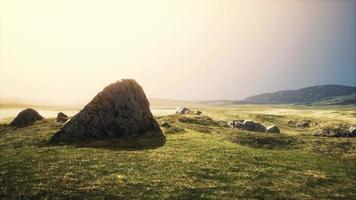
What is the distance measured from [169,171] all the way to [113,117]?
21.7m

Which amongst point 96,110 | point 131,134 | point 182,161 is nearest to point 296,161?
point 182,161

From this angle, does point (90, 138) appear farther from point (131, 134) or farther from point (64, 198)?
point (64, 198)

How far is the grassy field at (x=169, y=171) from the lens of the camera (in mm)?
29750

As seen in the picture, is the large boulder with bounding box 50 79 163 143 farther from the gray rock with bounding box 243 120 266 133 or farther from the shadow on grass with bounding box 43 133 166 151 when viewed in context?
the gray rock with bounding box 243 120 266 133

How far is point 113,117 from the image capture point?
55625 millimetres

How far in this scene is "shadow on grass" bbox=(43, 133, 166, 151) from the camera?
48250mm

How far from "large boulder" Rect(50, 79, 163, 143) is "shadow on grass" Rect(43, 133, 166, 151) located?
1323mm

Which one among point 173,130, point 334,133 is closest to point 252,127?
point 334,133

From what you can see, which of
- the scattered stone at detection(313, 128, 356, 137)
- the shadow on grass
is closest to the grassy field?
the shadow on grass

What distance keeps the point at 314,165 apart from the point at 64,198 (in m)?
29.2

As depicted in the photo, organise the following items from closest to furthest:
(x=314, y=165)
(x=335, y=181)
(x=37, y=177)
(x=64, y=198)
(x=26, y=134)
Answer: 1. (x=64, y=198)
2. (x=37, y=177)
3. (x=335, y=181)
4. (x=314, y=165)
5. (x=26, y=134)

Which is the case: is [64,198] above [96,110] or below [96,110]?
below

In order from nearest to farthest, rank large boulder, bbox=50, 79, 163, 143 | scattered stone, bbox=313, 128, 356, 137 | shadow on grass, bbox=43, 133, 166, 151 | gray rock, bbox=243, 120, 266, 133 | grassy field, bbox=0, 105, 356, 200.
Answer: grassy field, bbox=0, 105, 356, 200 → shadow on grass, bbox=43, 133, 166, 151 → large boulder, bbox=50, 79, 163, 143 → scattered stone, bbox=313, 128, 356, 137 → gray rock, bbox=243, 120, 266, 133

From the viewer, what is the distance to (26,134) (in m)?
60.0
